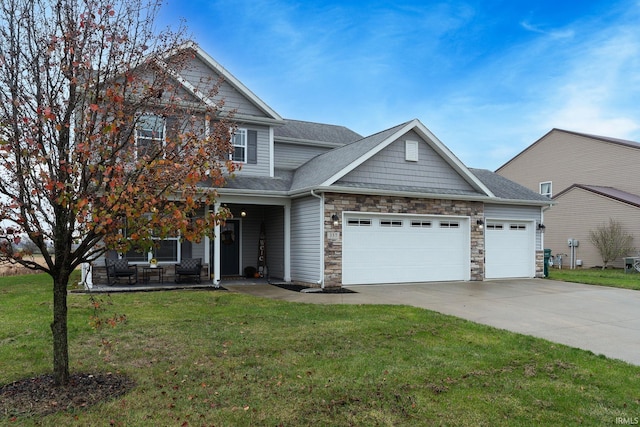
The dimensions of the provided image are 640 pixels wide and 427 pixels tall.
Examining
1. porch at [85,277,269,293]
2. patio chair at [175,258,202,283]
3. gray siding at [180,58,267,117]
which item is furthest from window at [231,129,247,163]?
porch at [85,277,269,293]

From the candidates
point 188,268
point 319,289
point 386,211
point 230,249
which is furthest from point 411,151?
point 188,268

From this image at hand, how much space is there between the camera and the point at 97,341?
6402 mm

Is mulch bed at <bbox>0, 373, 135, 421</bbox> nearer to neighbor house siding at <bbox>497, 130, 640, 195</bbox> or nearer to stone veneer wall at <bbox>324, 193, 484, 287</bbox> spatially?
stone veneer wall at <bbox>324, 193, 484, 287</bbox>

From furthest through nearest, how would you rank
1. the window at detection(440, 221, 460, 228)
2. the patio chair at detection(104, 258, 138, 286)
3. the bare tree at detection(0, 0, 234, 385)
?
the window at detection(440, 221, 460, 228) → the patio chair at detection(104, 258, 138, 286) → the bare tree at detection(0, 0, 234, 385)

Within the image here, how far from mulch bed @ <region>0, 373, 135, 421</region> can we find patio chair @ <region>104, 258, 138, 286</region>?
25.4 feet

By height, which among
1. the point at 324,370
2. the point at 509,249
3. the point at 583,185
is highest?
the point at 583,185

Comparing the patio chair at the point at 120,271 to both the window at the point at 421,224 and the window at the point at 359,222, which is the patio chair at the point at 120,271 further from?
the window at the point at 421,224

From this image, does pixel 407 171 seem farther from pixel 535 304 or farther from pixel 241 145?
pixel 535 304

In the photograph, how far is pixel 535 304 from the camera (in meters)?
10.2

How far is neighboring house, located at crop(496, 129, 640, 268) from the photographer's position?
2269 centimetres

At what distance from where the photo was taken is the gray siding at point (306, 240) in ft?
41.7

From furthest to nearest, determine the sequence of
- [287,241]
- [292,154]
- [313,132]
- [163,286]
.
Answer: [313,132] → [292,154] → [287,241] → [163,286]

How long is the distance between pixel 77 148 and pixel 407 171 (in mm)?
11340

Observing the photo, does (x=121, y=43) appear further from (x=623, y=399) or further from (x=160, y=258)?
(x=160, y=258)
